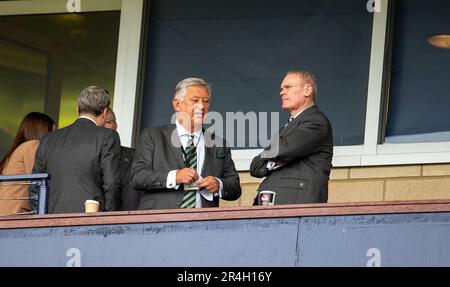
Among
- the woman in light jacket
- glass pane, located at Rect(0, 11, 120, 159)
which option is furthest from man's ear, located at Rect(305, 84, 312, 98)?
glass pane, located at Rect(0, 11, 120, 159)

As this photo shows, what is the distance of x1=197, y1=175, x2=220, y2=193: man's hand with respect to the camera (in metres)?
12.6

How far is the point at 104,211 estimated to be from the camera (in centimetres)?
1290

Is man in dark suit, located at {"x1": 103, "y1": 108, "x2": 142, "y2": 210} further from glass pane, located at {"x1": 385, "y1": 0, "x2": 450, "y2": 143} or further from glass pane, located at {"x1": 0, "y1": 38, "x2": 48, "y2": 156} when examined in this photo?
glass pane, located at {"x1": 0, "y1": 38, "x2": 48, "y2": 156}

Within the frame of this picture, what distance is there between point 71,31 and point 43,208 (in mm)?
3960

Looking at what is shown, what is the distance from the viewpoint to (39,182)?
12.9 meters

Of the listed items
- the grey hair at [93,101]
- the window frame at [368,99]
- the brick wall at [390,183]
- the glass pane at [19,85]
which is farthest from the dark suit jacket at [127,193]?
the glass pane at [19,85]

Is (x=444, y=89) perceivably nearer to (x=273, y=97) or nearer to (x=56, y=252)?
(x=273, y=97)

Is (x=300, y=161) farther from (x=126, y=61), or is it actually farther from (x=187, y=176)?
(x=126, y=61)


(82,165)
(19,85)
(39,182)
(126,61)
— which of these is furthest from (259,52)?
(39,182)

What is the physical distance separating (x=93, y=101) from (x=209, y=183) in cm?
115

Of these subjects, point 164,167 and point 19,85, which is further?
point 19,85

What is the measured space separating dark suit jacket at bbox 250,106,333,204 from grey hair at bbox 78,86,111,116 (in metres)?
1.40

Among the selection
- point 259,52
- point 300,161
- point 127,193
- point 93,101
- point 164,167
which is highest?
point 259,52
